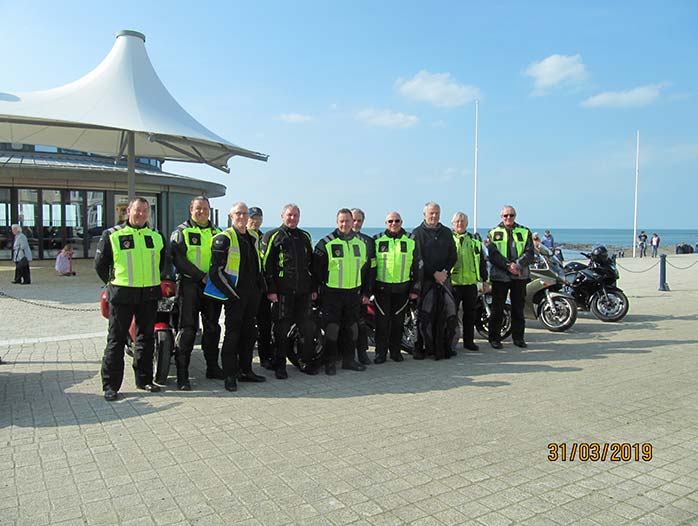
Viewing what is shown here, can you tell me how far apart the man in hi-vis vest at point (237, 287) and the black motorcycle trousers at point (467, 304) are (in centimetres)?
302

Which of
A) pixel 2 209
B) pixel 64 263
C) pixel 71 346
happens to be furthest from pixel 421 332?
pixel 2 209

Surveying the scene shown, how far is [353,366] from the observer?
659 cm

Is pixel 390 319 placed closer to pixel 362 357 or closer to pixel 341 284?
pixel 362 357

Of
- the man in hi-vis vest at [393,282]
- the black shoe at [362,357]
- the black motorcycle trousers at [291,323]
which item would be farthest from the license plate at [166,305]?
the man in hi-vis vest at [393,282]

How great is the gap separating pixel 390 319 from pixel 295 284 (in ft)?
5.24

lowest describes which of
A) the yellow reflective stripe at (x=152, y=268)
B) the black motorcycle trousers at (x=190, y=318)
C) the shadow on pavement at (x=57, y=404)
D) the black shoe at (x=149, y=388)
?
the shadow on pavement at (x=57, y=404)

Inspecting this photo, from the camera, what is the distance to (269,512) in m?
3.12

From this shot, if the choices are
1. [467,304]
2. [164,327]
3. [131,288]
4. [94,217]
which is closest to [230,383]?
[164,327]

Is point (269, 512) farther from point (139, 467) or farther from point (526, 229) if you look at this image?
point (526, 229)

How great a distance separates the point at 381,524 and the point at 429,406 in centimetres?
219

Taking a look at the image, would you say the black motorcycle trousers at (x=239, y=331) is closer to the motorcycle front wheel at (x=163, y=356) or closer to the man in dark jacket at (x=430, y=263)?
the motorcycle front wheel at (x=163, y=356)

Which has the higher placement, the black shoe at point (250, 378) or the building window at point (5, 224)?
the building window at point (5, 224)

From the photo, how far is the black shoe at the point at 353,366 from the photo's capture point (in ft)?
21.6
